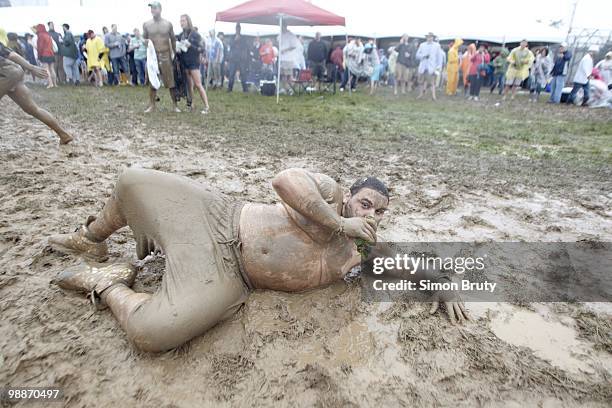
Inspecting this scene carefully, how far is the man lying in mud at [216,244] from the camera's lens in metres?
1.82

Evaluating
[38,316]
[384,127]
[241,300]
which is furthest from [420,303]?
[384,127]

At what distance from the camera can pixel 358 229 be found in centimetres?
188

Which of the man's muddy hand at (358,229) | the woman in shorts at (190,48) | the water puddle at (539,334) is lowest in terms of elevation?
the water puddle at (539,334)

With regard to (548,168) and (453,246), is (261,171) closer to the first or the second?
(453,246)

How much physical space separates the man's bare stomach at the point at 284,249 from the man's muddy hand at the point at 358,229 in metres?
0.17

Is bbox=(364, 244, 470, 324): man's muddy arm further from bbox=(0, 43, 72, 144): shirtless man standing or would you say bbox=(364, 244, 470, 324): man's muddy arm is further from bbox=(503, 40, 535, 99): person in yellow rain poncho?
bbox=(503, 40, 535, 99): person in yellow rain poncho

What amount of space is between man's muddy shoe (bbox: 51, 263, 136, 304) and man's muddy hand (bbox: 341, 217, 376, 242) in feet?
4.12

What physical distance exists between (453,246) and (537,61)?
14.0 meters

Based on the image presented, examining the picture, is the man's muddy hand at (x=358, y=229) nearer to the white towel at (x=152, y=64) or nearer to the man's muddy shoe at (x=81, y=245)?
the man's muddy shoe at (x=81, y=245)

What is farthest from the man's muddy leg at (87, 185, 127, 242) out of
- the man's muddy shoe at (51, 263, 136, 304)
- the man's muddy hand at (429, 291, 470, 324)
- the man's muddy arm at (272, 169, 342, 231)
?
the man's muddy hand at (429, 291, 470, 324)

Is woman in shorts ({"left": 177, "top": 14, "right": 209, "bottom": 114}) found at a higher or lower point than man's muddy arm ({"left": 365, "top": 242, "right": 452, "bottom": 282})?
higher

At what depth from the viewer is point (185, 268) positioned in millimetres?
1866

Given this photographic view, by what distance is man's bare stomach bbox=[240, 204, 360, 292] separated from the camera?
202 cm

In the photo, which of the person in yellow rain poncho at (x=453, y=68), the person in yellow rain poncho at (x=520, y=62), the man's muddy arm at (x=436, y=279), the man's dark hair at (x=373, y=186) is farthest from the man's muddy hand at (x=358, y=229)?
the person in yellow rain poncho at (x=453, y=68)
